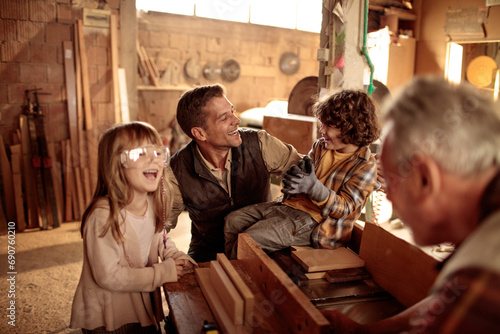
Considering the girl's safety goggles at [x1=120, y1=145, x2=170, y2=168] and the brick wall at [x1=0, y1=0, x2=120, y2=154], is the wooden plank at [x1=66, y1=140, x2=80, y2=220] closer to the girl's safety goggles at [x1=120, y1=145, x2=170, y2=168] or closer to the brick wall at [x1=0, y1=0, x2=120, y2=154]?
the brick wall at [x1=0, y1=0, x2=120, y2=154]

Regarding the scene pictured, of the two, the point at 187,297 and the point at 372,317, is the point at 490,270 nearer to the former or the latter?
the point at 372,317

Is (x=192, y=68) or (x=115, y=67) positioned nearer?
(x=115, y=67)

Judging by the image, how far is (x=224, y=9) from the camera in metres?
7.88

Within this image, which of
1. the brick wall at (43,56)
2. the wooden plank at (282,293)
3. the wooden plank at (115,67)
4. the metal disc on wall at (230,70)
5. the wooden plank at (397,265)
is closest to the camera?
the wooden plank at (282,293)

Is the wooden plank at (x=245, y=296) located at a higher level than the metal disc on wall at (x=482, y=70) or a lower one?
lower

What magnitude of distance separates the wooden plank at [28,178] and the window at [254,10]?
10.2 ft

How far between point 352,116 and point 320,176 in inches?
13.4

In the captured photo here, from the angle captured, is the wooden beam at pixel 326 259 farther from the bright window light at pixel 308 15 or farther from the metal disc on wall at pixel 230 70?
the bright window light at pixel 308 15

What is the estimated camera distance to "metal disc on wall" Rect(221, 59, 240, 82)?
812 centimetres

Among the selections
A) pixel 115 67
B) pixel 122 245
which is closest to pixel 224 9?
pixel 115 67

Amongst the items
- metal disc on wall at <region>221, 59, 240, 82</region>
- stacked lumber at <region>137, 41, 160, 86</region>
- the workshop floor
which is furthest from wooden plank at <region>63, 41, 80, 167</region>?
metal disc on wall at <region>221, 59, 240, 82</region>

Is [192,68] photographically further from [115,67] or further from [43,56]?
[43,56]

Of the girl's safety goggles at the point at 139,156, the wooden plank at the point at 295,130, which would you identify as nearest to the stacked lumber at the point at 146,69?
the wooden plank at the point at 295,130

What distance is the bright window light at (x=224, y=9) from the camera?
25.2 feet
